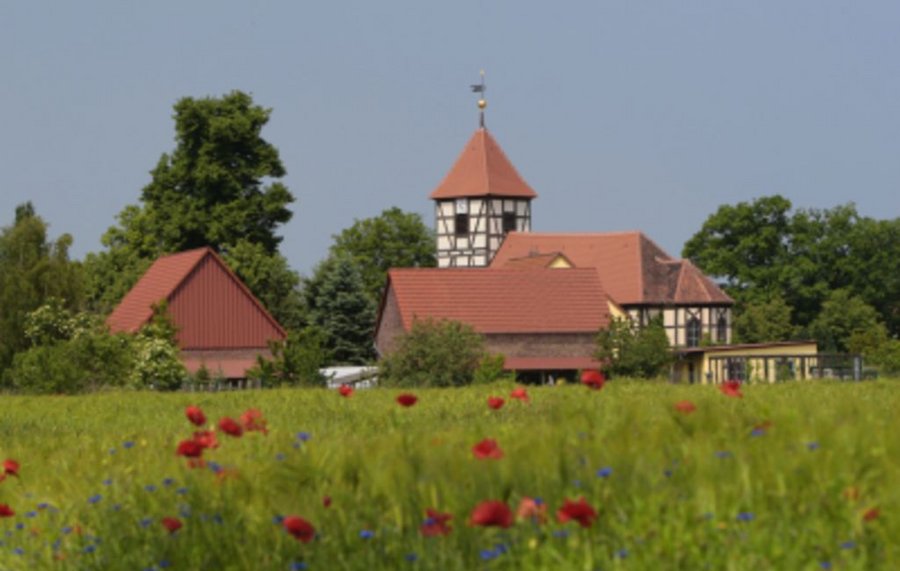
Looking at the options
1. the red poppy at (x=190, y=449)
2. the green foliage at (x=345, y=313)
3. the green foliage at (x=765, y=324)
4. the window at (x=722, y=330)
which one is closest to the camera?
the red poppy at (x=190, y=449)

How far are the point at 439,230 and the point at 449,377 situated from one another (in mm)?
56961

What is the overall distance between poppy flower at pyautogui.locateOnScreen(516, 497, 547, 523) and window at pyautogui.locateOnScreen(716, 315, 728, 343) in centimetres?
9049

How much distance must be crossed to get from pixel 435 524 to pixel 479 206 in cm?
9846

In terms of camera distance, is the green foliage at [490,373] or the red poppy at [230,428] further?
the green foliage at [490,373]

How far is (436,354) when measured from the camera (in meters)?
48.7

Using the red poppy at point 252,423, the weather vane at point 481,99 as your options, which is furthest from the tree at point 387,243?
the red poppy at point 252,423

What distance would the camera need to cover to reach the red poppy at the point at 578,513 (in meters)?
5.55

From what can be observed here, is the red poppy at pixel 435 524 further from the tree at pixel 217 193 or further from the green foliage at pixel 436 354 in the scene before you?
the tree at pixel 217 193

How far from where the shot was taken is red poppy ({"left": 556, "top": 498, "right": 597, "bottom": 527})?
5.55 m

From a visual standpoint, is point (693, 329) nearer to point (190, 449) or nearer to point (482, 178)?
point (482, 178)

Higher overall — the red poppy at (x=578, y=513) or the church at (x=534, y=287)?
the church at (x=534, y=287)

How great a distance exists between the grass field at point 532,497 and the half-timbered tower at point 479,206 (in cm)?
9367

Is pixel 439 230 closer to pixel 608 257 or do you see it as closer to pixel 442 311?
pixel 608 257

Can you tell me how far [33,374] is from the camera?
115ft
